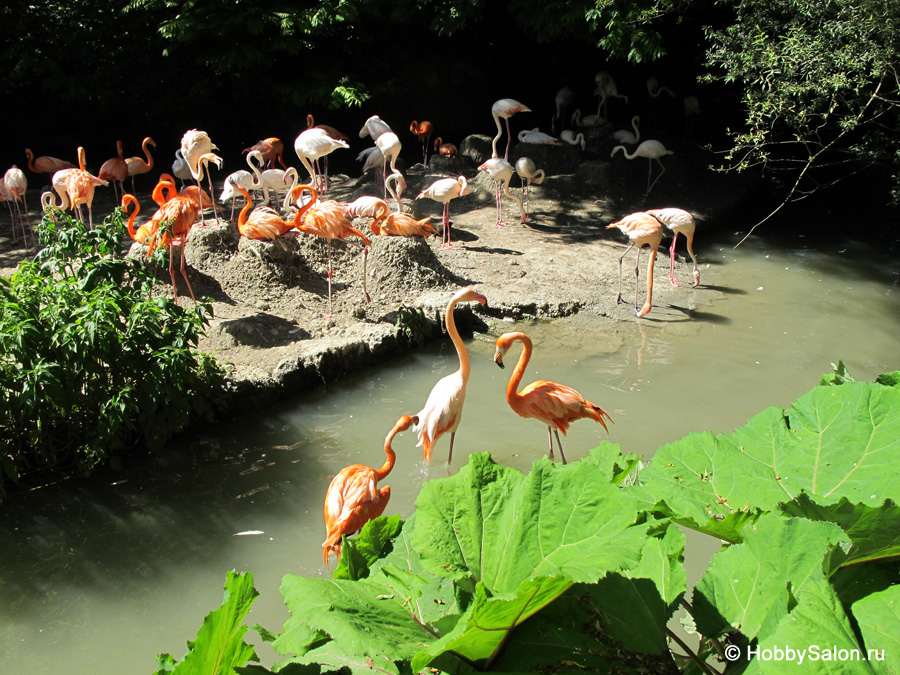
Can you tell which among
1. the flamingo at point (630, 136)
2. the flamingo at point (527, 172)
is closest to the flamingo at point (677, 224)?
the flamingo at point (527, 172)

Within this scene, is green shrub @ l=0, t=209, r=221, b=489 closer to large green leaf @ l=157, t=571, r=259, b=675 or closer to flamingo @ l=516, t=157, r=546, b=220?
large green leaf @ l=157, t=571, r=259, b=675

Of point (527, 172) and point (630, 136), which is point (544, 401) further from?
point (630, 136)

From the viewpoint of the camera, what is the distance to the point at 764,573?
0.74 meters

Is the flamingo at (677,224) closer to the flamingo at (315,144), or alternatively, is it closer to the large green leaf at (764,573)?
the flamingo at (315,144)

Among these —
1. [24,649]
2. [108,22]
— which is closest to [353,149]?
[108,22]

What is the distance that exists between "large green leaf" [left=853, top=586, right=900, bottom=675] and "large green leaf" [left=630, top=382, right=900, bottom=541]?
6.7 inches

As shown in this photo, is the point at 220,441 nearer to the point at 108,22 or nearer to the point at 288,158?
the point at 288,158

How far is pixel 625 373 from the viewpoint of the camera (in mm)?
5328

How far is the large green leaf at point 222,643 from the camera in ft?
2.13

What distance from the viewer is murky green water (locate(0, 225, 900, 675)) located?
3.02 meters

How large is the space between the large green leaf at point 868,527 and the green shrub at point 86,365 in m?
3.47

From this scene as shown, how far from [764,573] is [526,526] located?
25 centimetres

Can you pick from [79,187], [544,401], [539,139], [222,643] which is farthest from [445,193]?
[222,643]

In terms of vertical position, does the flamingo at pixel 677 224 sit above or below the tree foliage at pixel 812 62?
below
